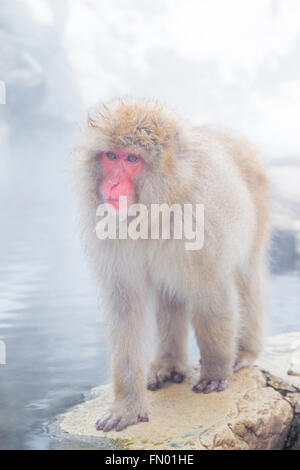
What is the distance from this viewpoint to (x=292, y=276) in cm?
444

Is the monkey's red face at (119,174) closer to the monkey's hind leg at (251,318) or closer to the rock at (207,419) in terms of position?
the rock at (207,419)

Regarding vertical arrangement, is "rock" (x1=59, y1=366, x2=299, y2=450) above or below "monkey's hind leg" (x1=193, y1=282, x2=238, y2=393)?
below

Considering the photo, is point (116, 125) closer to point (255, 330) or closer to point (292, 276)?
point (255, 330)

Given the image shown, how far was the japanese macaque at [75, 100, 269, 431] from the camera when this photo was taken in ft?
7.47

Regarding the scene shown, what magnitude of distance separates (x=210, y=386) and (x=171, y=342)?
36cm

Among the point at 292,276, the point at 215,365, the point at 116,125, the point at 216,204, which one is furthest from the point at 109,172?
the point at 292,276

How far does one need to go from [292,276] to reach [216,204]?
2119 mm

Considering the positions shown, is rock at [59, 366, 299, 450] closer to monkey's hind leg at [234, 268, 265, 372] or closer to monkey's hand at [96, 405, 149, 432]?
monkey's hand at [96, 405, 149, 432]

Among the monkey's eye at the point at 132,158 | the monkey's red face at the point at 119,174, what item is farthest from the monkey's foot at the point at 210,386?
the monkey's eye at the point at 132,158

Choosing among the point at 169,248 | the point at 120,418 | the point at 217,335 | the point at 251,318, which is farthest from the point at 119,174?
the point at 251,318

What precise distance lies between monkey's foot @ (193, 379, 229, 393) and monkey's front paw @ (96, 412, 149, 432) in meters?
0.37

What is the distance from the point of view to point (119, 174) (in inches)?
88.2

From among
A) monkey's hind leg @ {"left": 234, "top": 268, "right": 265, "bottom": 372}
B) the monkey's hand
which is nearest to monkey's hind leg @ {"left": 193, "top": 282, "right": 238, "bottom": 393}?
monkey's hind leg @ {"left": 234, "top": 268, "right": 265, "bottom": 372}

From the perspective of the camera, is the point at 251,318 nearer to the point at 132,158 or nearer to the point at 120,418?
the point at 120,418
